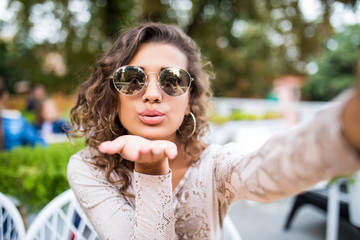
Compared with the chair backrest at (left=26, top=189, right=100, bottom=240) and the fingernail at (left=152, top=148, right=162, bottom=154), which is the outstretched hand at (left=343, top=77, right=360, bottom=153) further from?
the chair backrest at (left=26, top=189, right=100, bottom=240)

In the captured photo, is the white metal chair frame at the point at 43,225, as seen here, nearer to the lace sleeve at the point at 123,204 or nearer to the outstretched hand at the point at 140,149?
the lace sleeve at the point at 123,204

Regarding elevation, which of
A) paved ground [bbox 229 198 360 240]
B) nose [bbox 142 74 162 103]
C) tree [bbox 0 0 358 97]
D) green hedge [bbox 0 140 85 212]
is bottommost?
paved ground [bbox 229 198 360 240]

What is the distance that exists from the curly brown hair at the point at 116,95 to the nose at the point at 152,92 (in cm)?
17

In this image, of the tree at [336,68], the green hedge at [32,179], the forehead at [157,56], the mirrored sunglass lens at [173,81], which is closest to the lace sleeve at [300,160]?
the mirrored sunglass lens at [173,81]

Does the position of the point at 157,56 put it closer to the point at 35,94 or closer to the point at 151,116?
the point at 151,116

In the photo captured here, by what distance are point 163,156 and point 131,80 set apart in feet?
1.42

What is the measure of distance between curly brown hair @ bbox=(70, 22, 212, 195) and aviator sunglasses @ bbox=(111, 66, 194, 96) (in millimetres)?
103

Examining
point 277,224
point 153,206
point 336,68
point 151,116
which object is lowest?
point 277,224

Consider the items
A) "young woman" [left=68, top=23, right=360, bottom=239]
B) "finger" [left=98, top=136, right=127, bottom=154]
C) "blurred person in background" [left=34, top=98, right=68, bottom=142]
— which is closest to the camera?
"young woman" [left=68, top=23, right=360, bottom=239]

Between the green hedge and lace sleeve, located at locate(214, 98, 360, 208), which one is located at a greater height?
lace sleeve, located at locate(214, 98, 360, 208)

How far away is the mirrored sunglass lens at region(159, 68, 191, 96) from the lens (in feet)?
3.57

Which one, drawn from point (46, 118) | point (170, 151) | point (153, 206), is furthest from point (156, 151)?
point (46, 118)

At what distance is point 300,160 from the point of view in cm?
55

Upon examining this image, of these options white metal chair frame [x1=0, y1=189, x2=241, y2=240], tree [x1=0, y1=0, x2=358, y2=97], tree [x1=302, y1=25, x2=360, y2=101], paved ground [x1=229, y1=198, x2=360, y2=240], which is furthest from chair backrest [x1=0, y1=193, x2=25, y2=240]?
tree [x1=302, y1=25, x2=360, y2=101]
